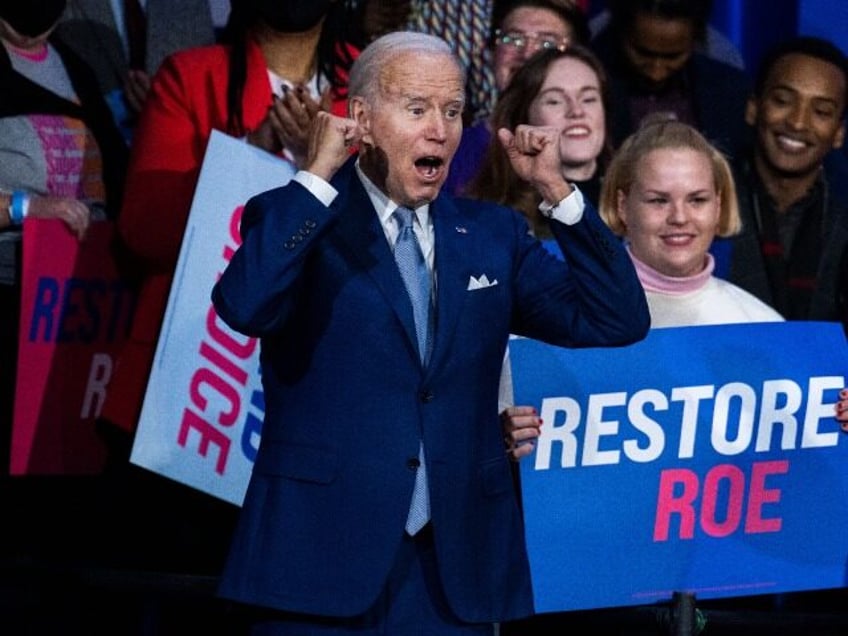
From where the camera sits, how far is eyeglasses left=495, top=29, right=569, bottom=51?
4.55 metres

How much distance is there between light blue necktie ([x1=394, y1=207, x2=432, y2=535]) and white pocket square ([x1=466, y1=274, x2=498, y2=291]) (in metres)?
0.06

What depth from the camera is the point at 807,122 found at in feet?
15.6

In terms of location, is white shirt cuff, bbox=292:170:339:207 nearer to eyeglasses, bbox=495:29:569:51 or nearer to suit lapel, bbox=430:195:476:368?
suit lapel, bbox=430:195:476:368

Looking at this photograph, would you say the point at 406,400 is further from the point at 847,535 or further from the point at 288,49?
the point at 288,49

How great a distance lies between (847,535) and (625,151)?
0.95 meters

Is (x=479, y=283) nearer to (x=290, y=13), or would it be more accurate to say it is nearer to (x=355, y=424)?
(x=355, y=424)

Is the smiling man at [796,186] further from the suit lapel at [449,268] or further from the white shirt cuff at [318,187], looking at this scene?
the white shirt cuff at [318,187]

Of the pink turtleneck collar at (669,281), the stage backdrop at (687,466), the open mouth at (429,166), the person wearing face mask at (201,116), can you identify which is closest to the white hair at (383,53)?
the open mouth at (429,166)

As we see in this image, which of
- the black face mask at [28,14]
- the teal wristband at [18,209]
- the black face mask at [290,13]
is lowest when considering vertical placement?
the teal wristband at [18,209]

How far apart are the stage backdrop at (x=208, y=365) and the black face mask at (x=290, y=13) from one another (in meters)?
0.34

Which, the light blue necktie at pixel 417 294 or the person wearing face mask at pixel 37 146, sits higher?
the person wearing face mask at pixel 37 146

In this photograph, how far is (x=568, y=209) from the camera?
2.83 metres

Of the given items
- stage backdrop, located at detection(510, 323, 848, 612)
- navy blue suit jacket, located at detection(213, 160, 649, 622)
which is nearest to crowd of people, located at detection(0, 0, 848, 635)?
navy blue suit jacket, located at detection(213, 160, 649, 622)

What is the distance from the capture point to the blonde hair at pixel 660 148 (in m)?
4.01
